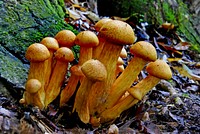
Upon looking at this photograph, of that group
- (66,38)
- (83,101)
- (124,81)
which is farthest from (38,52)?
(124,81)

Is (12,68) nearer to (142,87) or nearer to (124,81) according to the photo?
(124,81)

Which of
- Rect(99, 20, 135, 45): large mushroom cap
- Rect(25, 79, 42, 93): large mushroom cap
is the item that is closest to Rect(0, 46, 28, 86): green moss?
Rect(25, 79, 42, 93): large mushroom cap

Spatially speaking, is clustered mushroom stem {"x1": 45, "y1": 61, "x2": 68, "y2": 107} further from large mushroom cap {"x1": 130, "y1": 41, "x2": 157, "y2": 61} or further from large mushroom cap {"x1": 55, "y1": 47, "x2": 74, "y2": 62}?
large mushroom cap {"x1": 130, "y1": 41, "x2": 157, "y2": 61}

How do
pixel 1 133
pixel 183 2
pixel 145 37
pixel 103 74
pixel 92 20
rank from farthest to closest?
1. pixel 183 2
2. pixel 145 37
3. pixel 92 20
4. pixel 103 74
5. pixel 1 133

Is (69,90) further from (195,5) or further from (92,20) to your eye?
(195,5)

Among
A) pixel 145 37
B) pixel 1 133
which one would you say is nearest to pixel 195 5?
pixel 145 37

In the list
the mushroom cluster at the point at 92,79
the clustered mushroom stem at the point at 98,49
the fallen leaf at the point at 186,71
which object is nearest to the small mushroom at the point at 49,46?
the mushroom cluster at the point at 92,79

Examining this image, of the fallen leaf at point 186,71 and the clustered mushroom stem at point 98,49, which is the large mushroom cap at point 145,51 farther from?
the fallen leaf at point 186,71
